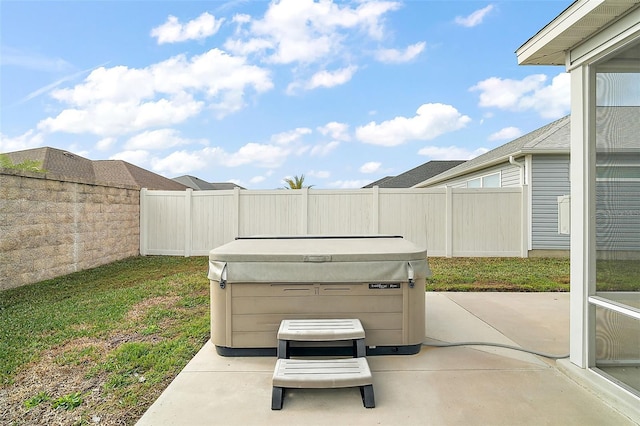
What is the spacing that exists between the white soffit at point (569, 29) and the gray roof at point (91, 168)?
A: 496 inches

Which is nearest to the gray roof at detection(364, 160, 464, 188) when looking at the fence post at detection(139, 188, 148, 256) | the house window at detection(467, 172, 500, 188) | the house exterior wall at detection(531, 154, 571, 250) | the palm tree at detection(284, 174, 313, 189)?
the palm tree at detection(284, 174, 313, 189)

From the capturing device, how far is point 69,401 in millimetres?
2268

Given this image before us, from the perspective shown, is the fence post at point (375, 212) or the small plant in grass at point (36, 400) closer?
A: the small plant in grass at point (36, 400)

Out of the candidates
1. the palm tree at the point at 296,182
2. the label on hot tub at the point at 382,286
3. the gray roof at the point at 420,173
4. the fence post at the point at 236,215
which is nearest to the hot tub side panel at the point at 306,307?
the label on hot tub at the point at 382,286

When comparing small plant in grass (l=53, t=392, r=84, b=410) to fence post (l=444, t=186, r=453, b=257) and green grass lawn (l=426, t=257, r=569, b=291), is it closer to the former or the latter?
green grass lawn (l=426, t=257, r=569, b=291)

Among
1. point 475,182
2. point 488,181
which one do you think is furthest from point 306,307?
point 475,182

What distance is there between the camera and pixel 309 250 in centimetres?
299

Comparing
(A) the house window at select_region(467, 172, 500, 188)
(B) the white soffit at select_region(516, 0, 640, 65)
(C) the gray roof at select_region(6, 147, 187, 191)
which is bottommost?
(A) the house window at select_region(467, 172, 500, 188)

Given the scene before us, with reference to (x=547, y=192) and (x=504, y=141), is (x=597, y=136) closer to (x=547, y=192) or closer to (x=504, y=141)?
(x=547, y=192)

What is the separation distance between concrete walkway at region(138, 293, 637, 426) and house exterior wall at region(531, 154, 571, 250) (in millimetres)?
6137

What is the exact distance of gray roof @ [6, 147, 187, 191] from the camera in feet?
44.2

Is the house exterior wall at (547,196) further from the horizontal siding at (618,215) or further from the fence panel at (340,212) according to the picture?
the horizontal siding at (618,215)

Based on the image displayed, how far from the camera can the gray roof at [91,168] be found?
13461 millimetres

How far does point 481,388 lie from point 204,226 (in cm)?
776
